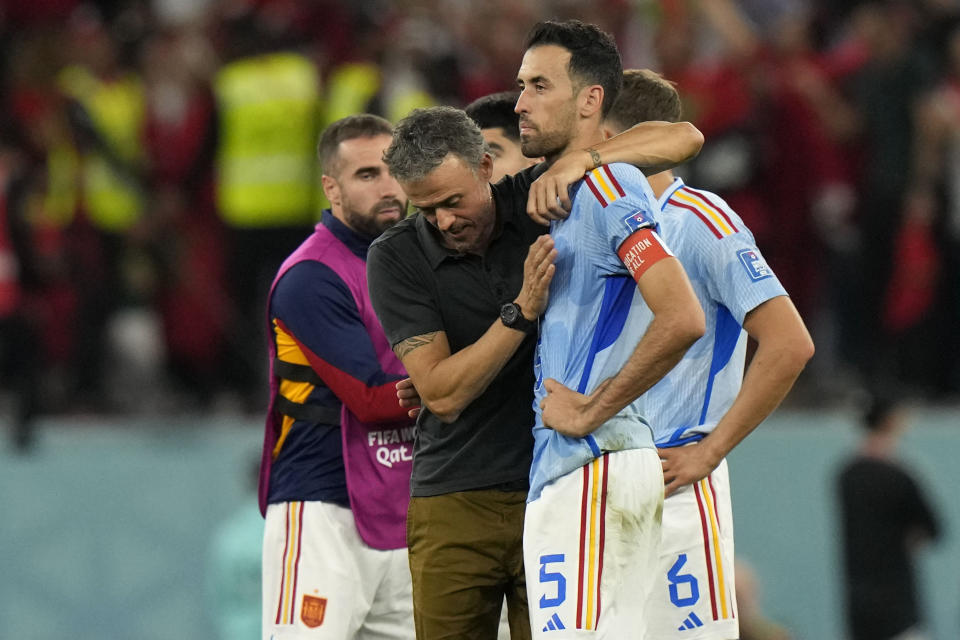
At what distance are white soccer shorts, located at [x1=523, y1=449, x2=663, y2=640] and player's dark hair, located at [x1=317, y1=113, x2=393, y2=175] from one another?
1914 millimetres

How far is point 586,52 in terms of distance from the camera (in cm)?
478

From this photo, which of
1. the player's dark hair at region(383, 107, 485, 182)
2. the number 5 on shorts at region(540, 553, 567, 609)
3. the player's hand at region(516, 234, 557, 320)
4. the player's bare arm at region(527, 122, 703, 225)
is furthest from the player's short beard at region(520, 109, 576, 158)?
the number 5 on shorts at region(540, 553, 567, 609)

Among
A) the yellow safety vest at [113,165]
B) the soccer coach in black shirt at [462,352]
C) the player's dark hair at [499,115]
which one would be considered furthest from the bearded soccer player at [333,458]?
the yellow safety vest at [113,165]

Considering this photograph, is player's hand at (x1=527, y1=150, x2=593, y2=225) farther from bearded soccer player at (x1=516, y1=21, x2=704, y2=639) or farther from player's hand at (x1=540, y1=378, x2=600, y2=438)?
player's hand at (x1=540, y1=378, x2=600, y2=438)

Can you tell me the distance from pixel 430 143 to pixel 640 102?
43.5 inches

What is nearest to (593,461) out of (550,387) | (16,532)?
(550,387)

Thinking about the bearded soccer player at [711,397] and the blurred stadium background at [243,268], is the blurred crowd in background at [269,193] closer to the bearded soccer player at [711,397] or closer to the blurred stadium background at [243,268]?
the blurred stadium background at [243,268]

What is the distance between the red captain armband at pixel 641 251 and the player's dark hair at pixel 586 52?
56cm

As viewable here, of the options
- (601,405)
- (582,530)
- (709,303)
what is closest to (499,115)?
(709,303)

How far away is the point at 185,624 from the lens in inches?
429

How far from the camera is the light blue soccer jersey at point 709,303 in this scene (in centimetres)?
508

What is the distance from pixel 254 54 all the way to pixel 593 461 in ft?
22.0

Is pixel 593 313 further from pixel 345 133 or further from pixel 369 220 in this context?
pixel 345 133

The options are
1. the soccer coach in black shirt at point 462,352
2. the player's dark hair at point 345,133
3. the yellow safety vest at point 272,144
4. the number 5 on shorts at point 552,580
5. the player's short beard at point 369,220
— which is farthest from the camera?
the yellow safety vest at point 272,144
